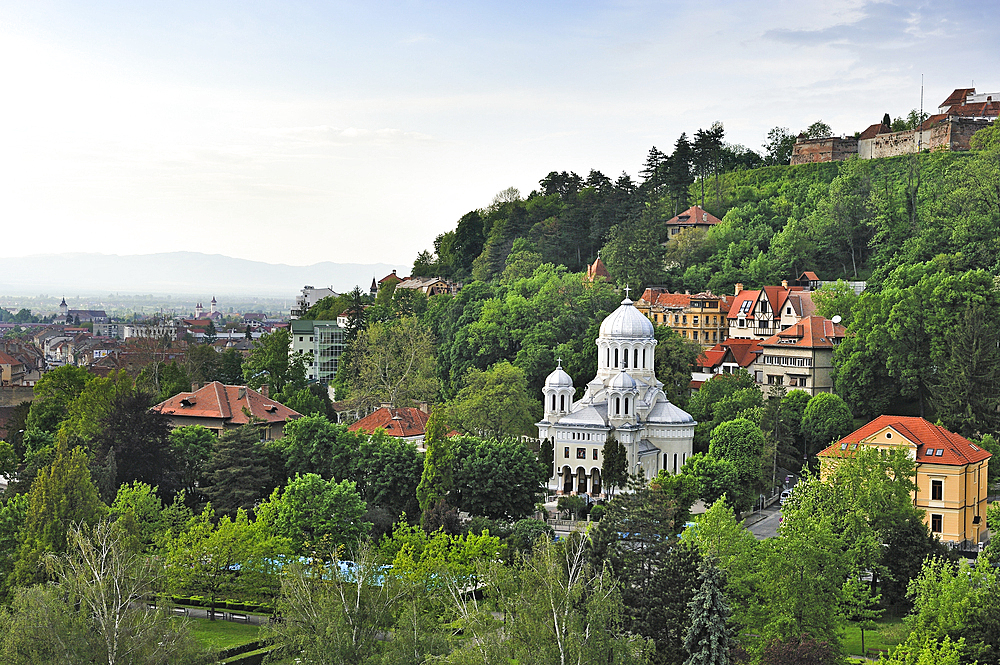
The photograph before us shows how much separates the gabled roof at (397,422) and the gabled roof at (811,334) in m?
23.8

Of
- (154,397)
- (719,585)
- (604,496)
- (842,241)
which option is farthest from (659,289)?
(719,585)

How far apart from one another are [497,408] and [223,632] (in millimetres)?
31093

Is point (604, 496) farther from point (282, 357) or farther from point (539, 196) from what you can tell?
point (539, 196)

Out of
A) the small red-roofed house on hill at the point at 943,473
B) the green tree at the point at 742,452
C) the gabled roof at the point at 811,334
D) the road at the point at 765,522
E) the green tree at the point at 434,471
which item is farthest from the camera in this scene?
the gabled roof at the point at 811,334

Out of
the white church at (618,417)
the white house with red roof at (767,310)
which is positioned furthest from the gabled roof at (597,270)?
the white church at (618,417)

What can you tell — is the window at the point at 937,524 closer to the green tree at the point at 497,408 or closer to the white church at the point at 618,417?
the white church at the point at 618,417

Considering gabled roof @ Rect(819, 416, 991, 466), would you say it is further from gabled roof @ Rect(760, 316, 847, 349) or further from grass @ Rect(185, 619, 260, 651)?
grass @ Rect(185, 619, 260, 651)

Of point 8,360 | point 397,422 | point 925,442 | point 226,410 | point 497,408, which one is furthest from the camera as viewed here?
point 8,360

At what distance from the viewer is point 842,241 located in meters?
93.2

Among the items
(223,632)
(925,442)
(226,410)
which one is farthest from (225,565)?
(925,442)

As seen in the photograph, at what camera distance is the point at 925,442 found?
179ft

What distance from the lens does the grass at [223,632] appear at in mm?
39688

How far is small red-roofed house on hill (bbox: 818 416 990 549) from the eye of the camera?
2099 inches

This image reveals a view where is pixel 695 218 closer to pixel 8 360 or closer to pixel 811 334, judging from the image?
pixel 811 334
